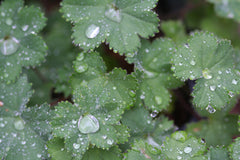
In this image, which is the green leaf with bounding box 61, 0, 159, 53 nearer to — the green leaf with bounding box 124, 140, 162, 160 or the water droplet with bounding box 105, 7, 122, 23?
the water droplet with bounding box 105, 7, 122, 23

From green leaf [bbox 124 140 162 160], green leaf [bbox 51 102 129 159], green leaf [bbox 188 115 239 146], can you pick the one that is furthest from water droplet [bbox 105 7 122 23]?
green leaf [bbox 188 115 239 146]

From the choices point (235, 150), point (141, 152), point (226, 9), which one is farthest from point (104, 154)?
point (226, 9)

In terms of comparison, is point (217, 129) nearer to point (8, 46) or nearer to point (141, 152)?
point (141, 152)

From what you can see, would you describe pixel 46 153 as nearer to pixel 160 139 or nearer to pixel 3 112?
pixel 3 112

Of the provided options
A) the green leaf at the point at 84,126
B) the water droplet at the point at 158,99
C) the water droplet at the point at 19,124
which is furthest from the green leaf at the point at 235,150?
the water droplet at the point at 19,124

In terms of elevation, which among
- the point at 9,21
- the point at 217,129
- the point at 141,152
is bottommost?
the point at 217,129

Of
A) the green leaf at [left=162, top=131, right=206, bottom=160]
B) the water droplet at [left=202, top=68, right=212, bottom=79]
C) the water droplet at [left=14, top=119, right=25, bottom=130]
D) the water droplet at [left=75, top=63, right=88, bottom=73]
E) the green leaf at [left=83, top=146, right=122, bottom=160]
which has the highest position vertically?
the water droplet at [left=202, top=68, right=212, bottom=79]
